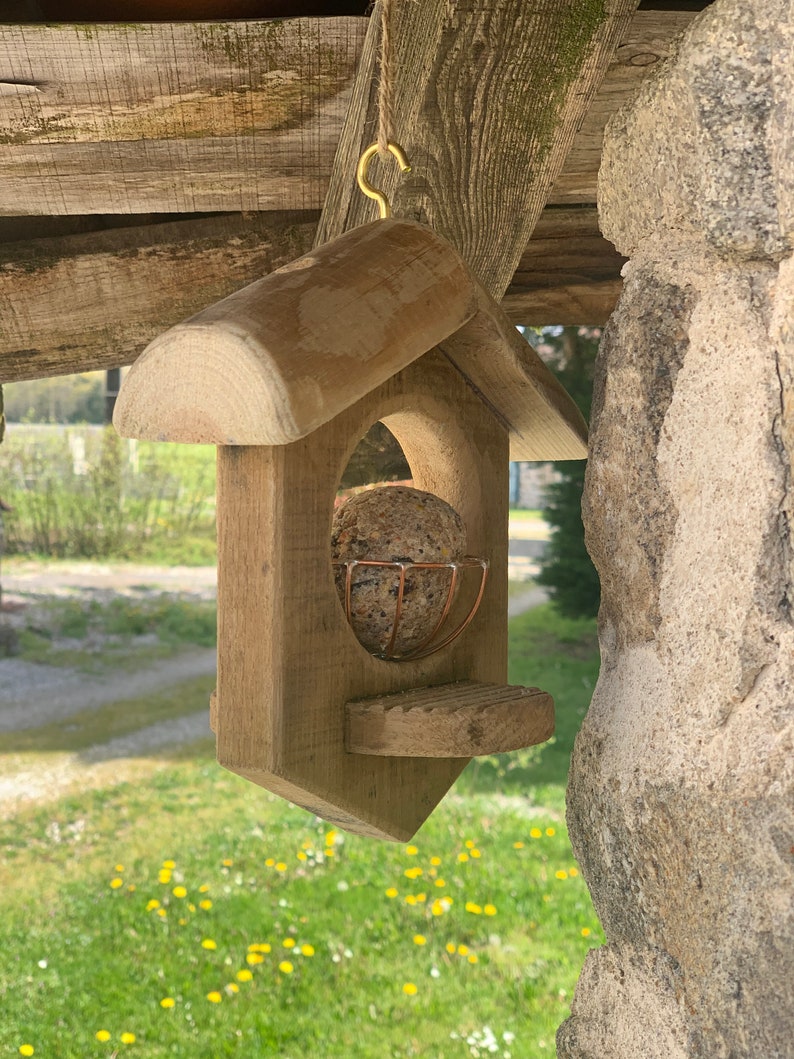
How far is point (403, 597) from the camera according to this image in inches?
46.1

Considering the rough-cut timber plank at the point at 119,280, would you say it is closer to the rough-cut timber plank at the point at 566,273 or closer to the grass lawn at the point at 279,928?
the rough-cut timber plank at the point at 566,273

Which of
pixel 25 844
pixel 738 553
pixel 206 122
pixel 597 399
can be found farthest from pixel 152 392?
pixel 25 844

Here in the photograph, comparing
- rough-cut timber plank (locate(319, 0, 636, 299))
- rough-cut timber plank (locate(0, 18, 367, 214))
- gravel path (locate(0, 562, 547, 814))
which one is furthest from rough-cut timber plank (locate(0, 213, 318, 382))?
gravel path (locate(0, 562, 547, 814))

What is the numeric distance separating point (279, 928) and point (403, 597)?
147 inches

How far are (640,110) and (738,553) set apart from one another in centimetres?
41

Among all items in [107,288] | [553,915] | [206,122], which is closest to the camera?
[206,122]

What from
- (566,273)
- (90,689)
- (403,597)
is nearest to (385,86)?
(403,597)

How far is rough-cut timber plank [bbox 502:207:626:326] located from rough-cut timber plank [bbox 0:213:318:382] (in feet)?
1.82

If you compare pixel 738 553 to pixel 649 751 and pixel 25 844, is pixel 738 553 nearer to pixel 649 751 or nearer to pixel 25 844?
pixel 649 751

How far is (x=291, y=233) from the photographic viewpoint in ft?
5.94

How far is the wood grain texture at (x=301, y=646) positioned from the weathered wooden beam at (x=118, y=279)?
0.68 m

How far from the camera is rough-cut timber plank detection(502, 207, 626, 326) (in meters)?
2.16

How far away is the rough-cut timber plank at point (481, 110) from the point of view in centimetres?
137

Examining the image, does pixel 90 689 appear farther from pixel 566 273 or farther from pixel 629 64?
pixel 629 64
